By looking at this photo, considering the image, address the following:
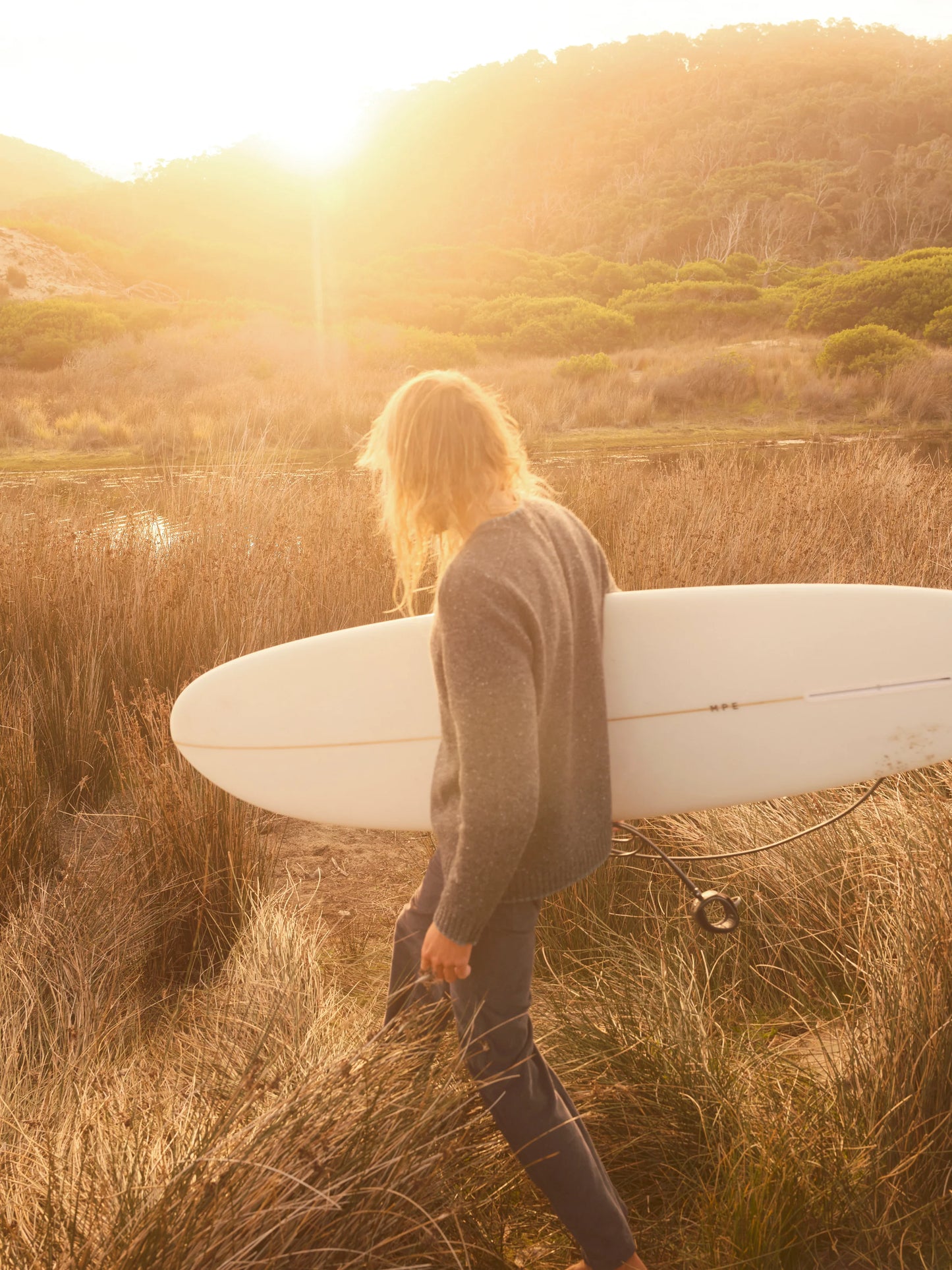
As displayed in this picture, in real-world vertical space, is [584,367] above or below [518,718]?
above

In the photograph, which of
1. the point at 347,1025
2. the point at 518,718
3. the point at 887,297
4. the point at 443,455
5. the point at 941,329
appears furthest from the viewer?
the point at 887,297

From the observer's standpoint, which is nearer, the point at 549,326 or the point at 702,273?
the point at 549,326

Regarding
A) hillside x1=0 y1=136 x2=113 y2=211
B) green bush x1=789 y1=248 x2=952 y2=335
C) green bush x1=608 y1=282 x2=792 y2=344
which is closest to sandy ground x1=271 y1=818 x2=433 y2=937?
green bush x1=789 y1=248 x2=952 y2=335

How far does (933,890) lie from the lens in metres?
1.58

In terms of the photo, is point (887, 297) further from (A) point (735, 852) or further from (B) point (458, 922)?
(B) point (458, 922)

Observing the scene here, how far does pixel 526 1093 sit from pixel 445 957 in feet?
0.86

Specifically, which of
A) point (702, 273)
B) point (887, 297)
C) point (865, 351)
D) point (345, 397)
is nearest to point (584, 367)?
point (865, 351)

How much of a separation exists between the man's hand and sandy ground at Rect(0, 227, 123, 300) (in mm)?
23642

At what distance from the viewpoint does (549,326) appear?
19.4 metres

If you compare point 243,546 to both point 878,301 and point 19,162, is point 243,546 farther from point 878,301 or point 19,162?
point 19,162

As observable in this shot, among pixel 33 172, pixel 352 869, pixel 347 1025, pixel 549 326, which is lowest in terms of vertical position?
pixel 352 869

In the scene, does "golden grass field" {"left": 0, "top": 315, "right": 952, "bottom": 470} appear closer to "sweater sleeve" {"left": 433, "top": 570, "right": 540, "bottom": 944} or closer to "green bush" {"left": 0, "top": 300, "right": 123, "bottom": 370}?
"green bush" {"left": 0, "top": 300, "right": 123, "bottom": 370}

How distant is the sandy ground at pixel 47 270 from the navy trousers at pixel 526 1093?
77.6 feet

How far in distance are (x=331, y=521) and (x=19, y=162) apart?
129042 mm
